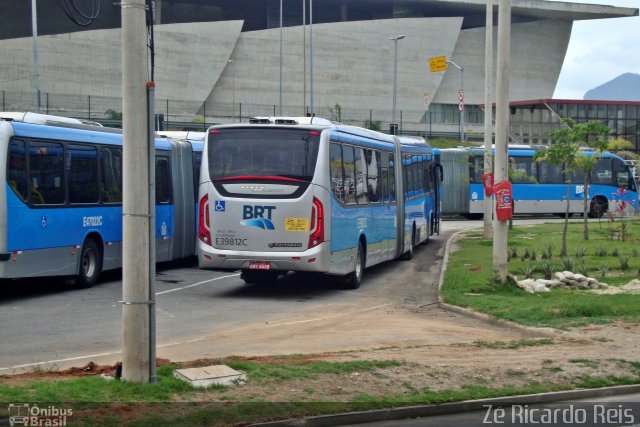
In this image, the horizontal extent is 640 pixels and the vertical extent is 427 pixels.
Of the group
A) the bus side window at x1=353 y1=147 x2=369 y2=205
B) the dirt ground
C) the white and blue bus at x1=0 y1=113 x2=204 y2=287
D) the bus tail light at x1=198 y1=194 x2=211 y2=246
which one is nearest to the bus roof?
the white and blue bus at x1=0 y1=113 x2=204 y2=287

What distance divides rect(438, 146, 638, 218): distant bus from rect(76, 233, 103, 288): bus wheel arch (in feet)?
93.3

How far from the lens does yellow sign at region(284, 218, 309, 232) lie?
55.7 ft

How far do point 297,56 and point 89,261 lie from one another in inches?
2456

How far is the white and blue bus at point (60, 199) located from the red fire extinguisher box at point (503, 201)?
8.16 metres

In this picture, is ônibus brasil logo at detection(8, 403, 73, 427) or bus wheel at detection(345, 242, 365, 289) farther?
bus wheel at detection(345, 242, 365, 289)

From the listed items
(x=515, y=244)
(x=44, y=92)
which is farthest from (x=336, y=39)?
(x=515, y=244)

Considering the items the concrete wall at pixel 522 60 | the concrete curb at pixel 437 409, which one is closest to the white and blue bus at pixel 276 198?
the concrete curb at pixel 437 409

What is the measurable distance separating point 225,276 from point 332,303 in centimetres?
482

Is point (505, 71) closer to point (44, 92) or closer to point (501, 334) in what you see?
point (501, 334)

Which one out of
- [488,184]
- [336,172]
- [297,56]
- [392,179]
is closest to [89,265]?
[336,172]

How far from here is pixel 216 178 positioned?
17406 millimetres

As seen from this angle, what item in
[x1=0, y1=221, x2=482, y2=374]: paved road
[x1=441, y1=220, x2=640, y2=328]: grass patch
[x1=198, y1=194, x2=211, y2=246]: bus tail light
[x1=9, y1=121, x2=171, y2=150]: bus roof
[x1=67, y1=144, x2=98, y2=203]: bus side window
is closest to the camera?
[x1=0, y1=221, x2=482, y2=374]: paved road

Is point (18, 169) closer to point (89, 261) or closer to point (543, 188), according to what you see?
point (89, 261)

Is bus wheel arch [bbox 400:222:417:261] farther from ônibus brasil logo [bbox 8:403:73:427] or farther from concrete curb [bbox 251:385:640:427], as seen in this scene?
ônibus brasil logo [bbox 8:403:73:427]
